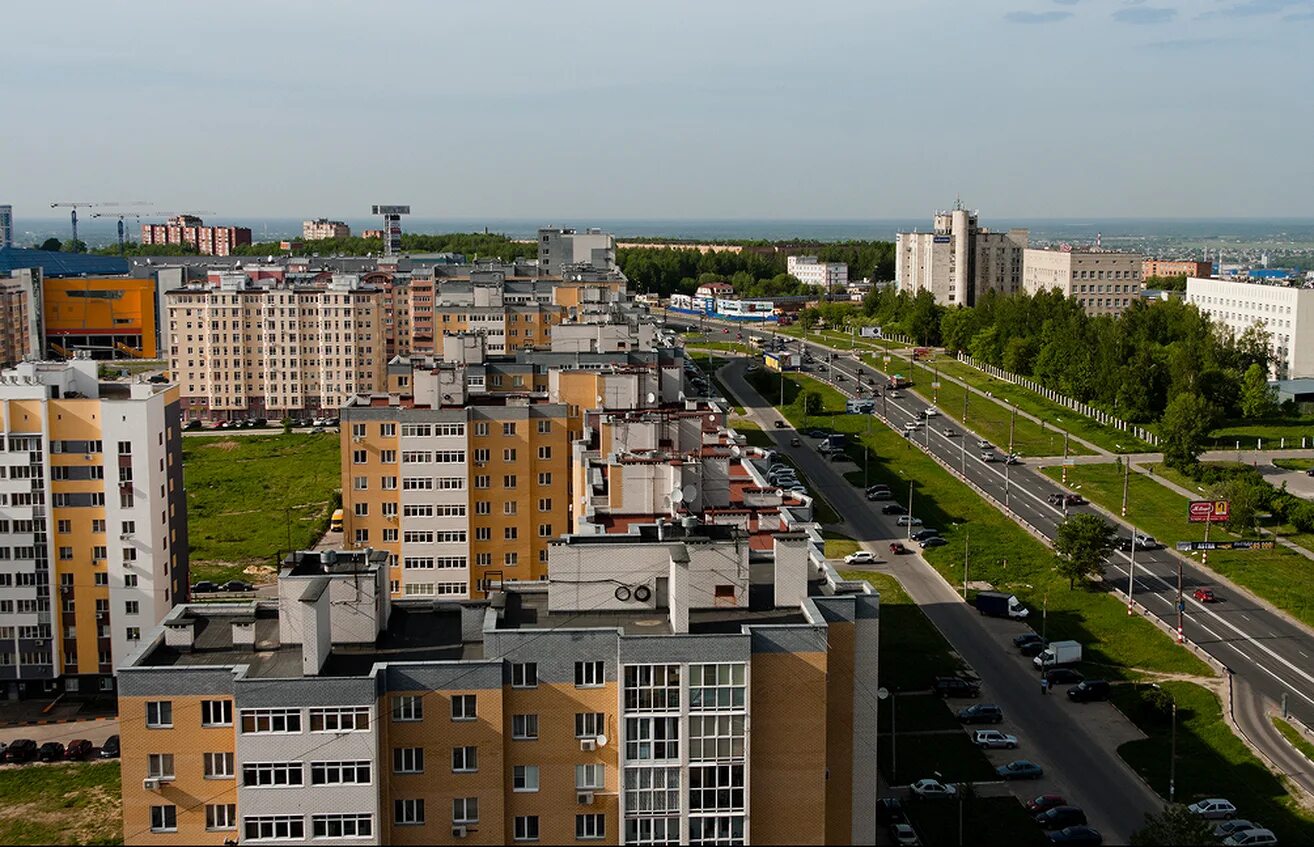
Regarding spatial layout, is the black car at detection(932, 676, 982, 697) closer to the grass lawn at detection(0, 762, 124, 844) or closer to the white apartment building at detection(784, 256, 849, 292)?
the grass lawn at detection(0, 762, 124, 844)

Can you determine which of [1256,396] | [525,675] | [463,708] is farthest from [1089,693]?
[1256,396]

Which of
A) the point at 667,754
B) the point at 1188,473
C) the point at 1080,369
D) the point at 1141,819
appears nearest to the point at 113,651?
the point at 667,754

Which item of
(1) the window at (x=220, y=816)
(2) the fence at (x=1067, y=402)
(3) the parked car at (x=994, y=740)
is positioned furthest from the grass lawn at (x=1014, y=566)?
(1) the window at (x=220, y=816)

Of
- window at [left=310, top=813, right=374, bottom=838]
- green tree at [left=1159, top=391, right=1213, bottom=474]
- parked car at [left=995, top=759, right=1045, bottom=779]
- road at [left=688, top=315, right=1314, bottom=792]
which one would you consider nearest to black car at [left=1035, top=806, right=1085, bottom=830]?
parked car at [left=995, top=759, right=1045, bottom=779]

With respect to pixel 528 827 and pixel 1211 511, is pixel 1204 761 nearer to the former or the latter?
pixel 528 827

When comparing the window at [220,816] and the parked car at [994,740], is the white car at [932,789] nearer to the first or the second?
the parked car at [994,740]

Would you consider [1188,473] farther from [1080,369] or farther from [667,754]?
[667,754]

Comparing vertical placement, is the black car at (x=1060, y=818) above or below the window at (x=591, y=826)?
below
